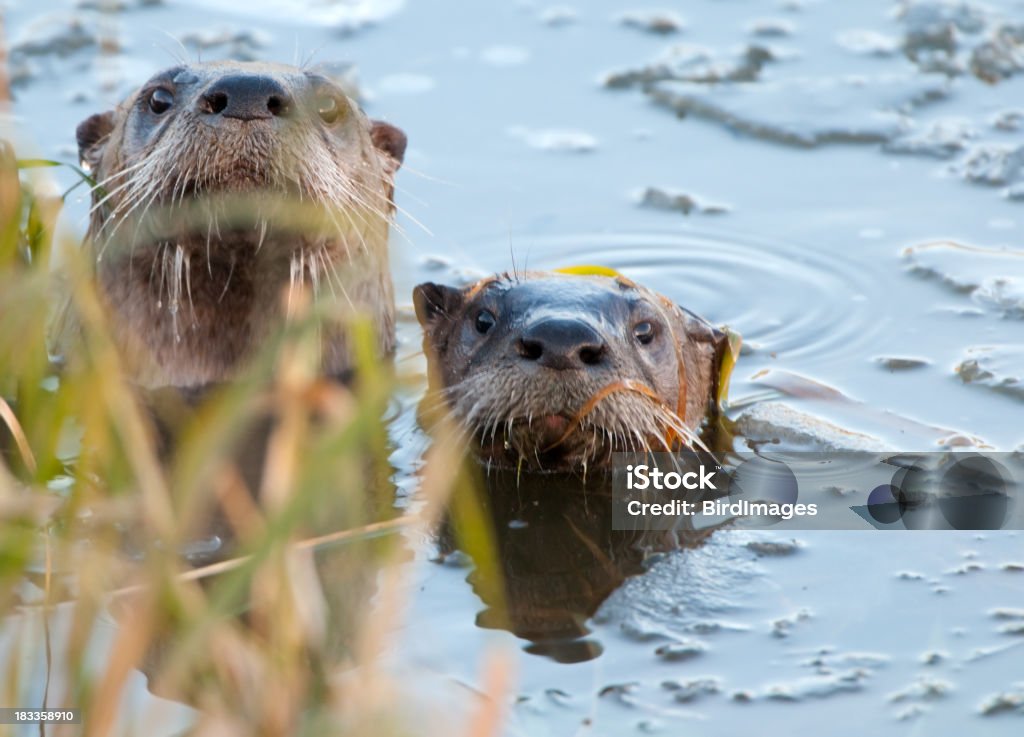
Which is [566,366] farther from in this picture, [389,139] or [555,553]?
[389,139]

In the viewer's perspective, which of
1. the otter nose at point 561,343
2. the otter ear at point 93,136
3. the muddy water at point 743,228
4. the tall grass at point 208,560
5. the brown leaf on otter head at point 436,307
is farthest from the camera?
the otter ear at point 93,136

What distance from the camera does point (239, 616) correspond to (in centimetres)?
348

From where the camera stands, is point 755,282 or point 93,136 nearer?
point 93,136

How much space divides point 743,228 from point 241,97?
7.61 ft

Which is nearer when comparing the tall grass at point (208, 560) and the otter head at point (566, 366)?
the tall grass at point (208, 560)

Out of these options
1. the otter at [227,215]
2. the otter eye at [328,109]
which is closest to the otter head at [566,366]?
the otter at [227,215]

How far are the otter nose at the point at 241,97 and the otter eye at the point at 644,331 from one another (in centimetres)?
109

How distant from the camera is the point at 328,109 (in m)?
4.84

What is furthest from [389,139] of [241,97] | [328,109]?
[241,97]

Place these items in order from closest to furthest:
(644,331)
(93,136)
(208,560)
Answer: (208,560)
(644,331)
(93,136)

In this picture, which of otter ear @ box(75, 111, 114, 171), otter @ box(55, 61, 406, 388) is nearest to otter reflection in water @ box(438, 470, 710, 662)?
otter @ box(55, 61, 406, 388)

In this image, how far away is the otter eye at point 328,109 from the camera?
4801 millimetres

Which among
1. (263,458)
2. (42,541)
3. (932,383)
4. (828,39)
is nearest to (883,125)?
(828,39)

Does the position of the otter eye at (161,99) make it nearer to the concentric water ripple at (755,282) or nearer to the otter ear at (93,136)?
the otter ear at (93,136)
